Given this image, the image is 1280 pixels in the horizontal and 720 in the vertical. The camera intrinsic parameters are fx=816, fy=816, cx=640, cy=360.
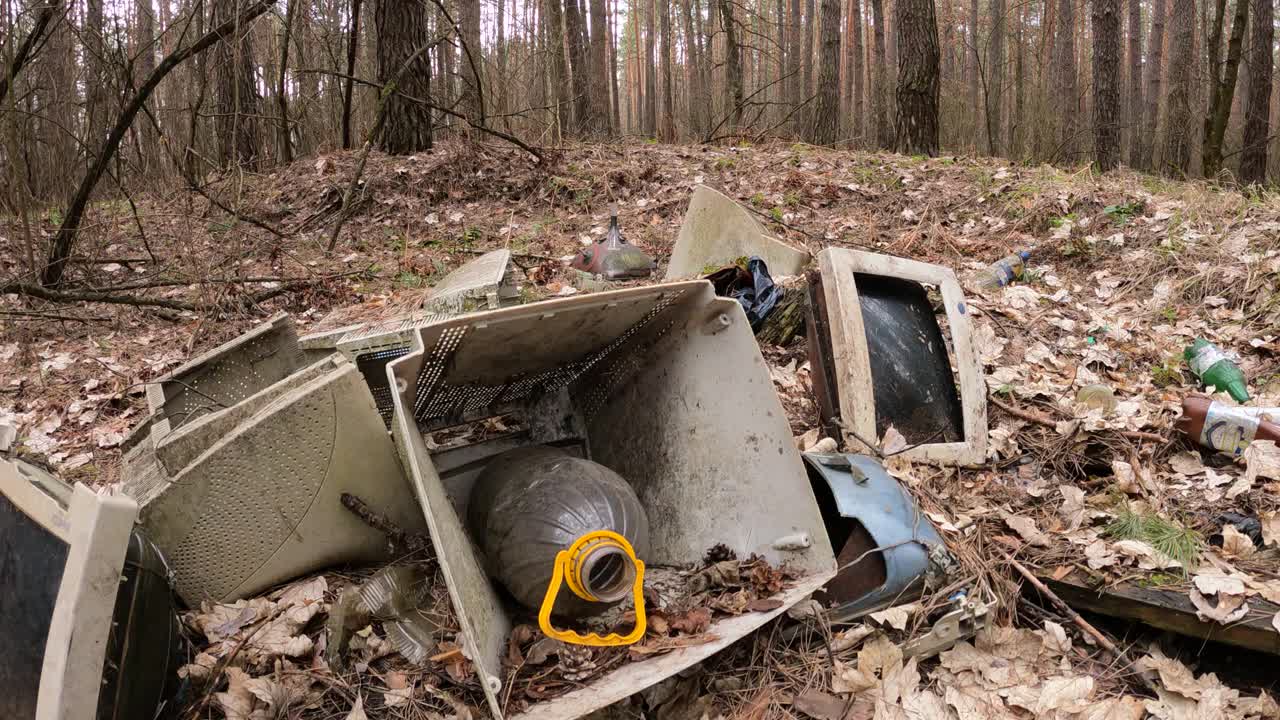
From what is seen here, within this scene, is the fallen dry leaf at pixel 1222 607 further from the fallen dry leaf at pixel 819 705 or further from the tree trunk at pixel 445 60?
the tree trunk at pixel 445 60

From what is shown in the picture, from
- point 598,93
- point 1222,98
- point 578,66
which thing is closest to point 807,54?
point 578,66

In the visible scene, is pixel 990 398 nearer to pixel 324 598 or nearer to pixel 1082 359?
pixel 1082 359

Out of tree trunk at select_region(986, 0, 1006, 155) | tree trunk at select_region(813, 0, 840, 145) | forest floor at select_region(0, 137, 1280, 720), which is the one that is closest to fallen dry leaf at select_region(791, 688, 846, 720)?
forest floor at select_region(0, 137, 1280, 720)

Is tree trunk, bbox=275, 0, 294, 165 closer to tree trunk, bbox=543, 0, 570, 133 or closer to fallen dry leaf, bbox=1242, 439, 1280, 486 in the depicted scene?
tree trunk, bbox=543, 0, 570, 133

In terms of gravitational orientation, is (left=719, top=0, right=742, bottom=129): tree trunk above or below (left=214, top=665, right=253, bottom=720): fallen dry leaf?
above

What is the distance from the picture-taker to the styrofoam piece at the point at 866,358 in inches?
113

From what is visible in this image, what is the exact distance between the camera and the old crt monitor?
140cm

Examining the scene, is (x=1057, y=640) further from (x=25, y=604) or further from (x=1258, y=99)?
(x=1258, y=99)

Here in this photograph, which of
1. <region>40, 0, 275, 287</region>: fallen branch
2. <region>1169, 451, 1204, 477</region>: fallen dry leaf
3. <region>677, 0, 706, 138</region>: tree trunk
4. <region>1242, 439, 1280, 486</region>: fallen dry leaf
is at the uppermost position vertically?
<region>677, 0, 706, 138</region>: tree trunk

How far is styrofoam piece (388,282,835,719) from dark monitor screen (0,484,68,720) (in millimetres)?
671

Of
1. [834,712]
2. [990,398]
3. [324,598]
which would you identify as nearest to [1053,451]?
[990,398]

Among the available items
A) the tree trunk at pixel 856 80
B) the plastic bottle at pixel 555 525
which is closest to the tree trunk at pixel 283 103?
the plastic bottle at pixel 555 525

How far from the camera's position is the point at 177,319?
16.0 feet

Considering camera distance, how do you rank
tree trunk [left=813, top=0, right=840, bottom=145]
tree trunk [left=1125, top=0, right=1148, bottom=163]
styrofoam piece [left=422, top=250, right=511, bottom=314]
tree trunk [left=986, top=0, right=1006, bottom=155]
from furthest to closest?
tree trunk [left=1125, top=0, right=1148, bottom=163] → tree trunk [left=986, top=0, right=1006, bottom=155] → tree trunk [left=813, top=0, right=840, bottom=145] → styrofoam piece [left=422, top=250, right=511, bottom=314]
